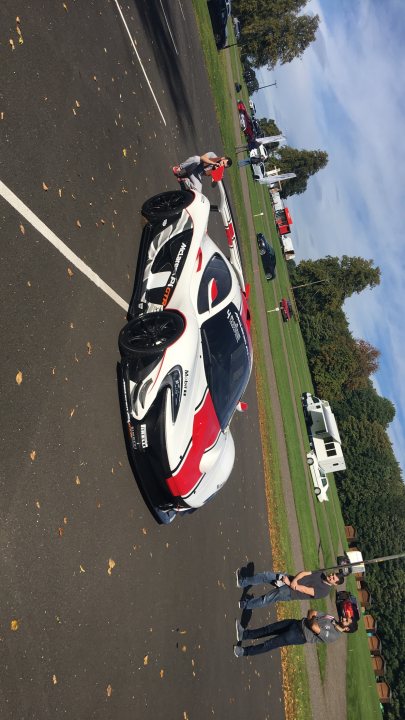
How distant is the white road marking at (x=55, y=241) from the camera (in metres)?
5.53

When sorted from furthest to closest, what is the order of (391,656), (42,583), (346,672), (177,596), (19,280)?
(391,656), (346,672), (177,596), (19,280), (42,583)

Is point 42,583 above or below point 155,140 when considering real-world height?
below

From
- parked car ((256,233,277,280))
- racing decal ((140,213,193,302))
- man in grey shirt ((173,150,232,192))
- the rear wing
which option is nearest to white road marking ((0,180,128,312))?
racing decal ((140,213,193,302))

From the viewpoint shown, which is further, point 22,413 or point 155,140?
point 155,140

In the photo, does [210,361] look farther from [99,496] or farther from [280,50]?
[280,50]

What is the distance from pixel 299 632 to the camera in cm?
916

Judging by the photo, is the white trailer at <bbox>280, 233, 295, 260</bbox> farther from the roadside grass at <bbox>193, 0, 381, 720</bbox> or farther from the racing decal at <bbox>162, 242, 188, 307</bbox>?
the racing decal at <bbox>162, 242, 188, 307</bbox>

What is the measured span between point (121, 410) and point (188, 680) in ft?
11.8

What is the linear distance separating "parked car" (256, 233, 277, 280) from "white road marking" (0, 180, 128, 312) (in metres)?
19.9

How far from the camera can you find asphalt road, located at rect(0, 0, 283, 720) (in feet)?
15.9

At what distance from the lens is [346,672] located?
18.2m

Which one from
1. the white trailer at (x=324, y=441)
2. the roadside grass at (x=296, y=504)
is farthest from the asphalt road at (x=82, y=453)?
the white trailer at (x=324, y=441)

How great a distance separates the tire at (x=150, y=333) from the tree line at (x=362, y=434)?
84.2ft

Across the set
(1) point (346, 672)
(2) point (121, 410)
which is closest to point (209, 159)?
(2) point (121, 410)
